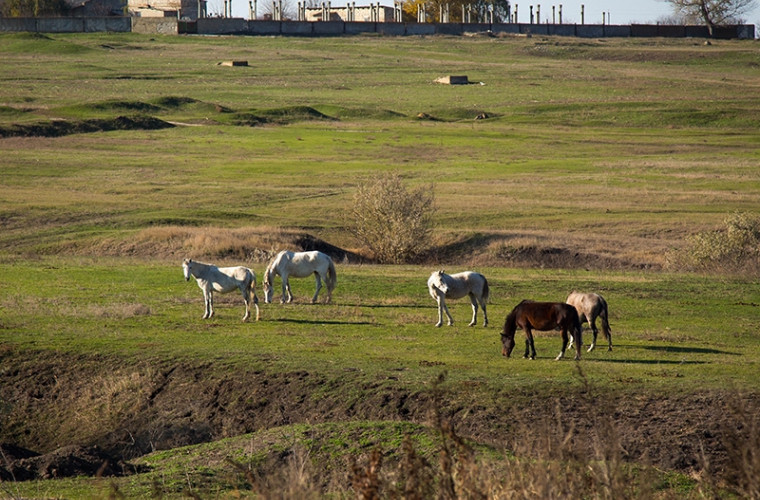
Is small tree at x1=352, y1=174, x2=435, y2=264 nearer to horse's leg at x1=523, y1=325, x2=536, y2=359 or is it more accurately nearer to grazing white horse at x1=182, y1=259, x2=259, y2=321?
grazing white horse at x1=182, y1=259, x2=259, y2=321

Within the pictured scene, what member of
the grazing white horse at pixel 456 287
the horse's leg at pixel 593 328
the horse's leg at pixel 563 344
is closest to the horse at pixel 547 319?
the horse's leg at pixel 563 344

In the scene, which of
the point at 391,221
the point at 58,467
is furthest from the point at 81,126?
the point at 58,467

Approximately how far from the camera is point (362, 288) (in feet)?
99.8

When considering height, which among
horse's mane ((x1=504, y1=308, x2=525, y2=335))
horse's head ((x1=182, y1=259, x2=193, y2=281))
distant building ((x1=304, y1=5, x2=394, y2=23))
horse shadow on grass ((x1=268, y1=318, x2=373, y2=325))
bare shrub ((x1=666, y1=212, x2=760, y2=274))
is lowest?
bare shrub ((x1=666, y1=212, x2=760, y2=274))

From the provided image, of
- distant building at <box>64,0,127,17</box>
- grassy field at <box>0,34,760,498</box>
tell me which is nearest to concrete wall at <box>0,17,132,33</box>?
distant building at <box>64,0,127,17</box>

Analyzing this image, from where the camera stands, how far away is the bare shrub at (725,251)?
38.1 m

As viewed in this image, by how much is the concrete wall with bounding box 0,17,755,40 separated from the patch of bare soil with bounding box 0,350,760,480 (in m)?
135

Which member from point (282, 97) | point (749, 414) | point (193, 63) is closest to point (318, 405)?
point (749, 414)

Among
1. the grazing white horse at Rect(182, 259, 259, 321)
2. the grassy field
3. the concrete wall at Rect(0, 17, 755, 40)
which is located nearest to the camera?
the grassy field

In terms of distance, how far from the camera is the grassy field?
46.2 feet

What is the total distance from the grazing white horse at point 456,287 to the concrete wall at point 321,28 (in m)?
134

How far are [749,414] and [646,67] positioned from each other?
127 metres

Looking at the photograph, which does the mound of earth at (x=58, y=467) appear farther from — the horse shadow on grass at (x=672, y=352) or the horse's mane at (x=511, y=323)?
the horse shadow on grass at (x=672, y=352)

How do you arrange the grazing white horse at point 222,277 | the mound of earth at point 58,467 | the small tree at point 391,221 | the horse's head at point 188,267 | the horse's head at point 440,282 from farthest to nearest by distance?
the small tree at point 391,221 < the grazing white horse at point 222,277 < the horse's head at point 188,267 < the horse's head at point 440,282 < the mound of earth at point 58,467
